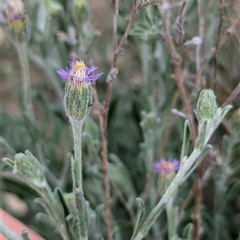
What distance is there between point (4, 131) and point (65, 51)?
0.16 metres

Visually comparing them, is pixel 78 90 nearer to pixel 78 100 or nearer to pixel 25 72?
pixel 78 100

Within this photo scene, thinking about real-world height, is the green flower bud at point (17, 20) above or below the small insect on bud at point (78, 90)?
above

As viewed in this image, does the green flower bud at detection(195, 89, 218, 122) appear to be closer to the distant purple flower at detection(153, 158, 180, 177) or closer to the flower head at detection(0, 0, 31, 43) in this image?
the distant purple flower at detection(153, 158, 180, 177)

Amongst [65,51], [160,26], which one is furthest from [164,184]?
[65,51]

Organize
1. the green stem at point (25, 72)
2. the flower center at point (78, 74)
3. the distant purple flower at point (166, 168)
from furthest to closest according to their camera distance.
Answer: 1. the green stem at point (25, 72)
2. the distant purple flower at point (166, 168)
3. the flower center at point (78, 74)

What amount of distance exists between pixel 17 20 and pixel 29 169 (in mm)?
218

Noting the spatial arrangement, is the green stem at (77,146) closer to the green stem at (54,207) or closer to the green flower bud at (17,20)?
the green stem at (54,207)

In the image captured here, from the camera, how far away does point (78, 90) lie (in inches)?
16.6

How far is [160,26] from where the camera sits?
65 cm

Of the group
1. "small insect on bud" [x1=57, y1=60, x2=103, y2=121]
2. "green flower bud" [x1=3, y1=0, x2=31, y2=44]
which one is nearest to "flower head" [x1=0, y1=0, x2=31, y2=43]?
"green flower bud" [x1=3, y1=0, x2=31, y2=44]

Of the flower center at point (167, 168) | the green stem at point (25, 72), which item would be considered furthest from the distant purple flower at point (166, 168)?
the green stem at point (25, 72)

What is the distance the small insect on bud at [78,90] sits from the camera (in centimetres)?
42

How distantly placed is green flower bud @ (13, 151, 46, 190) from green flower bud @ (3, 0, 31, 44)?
0.67ft

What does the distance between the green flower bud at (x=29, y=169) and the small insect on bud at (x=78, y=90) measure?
0.06 meters
